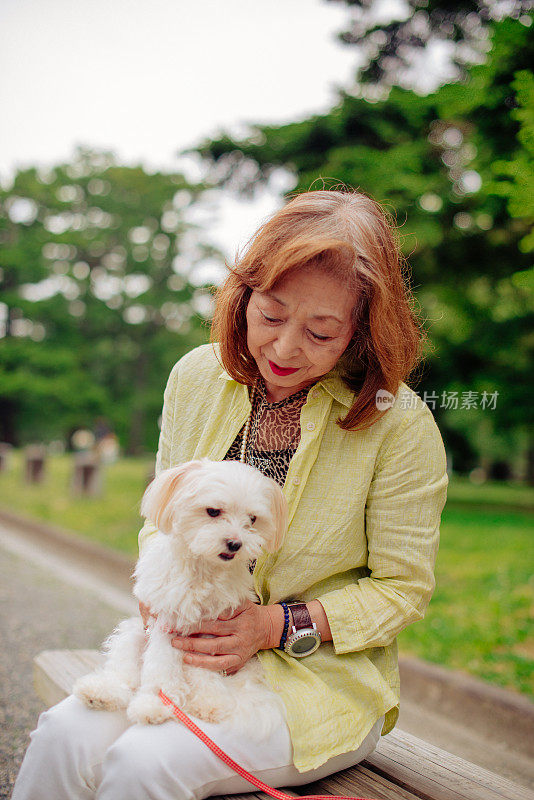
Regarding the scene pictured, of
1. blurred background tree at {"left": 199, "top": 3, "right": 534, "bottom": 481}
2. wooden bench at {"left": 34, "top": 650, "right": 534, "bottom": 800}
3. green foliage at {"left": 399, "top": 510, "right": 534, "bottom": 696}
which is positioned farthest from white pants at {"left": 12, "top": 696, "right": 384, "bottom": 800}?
green foliage at {"left": 399, "top": 510, "right": 534, "bottom": 696}

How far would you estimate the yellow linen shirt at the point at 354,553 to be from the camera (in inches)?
73.9

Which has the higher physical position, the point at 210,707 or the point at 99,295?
the point at 99,295

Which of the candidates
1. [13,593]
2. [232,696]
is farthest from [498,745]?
[13,593]

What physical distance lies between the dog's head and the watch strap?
198 millimetres

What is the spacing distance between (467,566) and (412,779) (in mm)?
6208

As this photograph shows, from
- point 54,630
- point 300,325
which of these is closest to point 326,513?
point 300,325

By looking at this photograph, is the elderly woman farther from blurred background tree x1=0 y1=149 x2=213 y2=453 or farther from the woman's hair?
blurred background tree x1=0 y1=149 x2=213 y2=453

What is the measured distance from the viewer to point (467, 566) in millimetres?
7840

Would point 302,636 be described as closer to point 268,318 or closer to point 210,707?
point 210,707

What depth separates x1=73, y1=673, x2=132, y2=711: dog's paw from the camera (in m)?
1.80

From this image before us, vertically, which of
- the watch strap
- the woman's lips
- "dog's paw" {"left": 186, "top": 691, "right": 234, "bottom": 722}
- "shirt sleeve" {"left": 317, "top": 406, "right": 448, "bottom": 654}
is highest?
the woman's lips

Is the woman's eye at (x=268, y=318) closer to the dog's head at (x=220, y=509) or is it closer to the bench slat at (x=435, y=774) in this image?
the dog's head at (x=220, y=509)

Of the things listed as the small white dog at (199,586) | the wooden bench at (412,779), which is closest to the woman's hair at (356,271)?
the small white dog at (199,586)

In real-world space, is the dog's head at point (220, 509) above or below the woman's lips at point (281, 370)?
below
